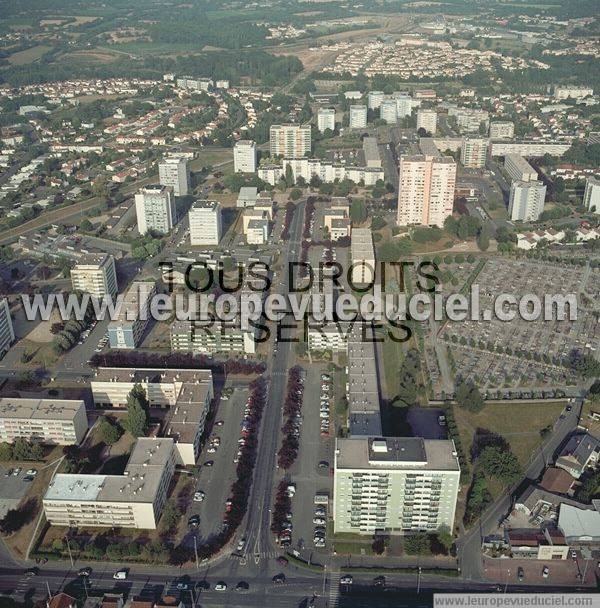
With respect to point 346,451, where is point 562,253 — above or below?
below

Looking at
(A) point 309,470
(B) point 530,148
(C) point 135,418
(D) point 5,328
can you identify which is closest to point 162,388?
(C) point 135,418

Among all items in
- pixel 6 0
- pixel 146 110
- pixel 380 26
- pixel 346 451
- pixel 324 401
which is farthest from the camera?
pixel 6 0

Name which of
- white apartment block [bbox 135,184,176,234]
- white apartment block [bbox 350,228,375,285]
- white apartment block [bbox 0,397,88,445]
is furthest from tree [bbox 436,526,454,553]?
white apartment block [bbox 135,184,176,234]

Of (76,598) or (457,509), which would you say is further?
(457,509)

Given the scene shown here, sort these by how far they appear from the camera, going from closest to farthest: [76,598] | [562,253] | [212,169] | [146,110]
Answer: [76,598]
[562,253]
[212,169]
[146,110]

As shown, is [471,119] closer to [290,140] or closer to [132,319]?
[290,140]

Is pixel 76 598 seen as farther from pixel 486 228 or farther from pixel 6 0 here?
pixel 6 0

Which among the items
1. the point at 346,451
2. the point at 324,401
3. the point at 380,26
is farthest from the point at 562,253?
the point at 380,26

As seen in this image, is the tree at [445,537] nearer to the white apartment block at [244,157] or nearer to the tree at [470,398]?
the tree at [470,398]

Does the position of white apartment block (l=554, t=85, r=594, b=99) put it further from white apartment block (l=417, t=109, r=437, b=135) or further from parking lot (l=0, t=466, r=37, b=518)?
parking lot (l=0, t=466, r=37, b=518)
